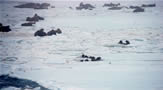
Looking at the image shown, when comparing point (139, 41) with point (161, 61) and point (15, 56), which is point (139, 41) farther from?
point (15, 56)

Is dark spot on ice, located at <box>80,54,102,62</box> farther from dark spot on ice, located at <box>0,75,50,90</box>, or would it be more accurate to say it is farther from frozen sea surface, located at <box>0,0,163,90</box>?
dark spot on ice, located at <box>0,75,50,90</box>

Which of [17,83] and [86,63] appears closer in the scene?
[17,83]

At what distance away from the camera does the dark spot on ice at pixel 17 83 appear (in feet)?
22.9

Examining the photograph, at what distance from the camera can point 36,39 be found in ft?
47.1

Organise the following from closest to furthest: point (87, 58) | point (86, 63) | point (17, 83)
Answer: point (17, 83), point (86, 63), point (87, 58)

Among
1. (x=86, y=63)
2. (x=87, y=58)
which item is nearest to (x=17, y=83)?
(x=86, y=63)

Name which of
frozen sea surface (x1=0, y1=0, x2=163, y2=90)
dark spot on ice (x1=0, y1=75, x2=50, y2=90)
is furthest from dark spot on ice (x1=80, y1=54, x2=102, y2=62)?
dark spot on ice (x1=0, y1=75, x2=50, y2=90)

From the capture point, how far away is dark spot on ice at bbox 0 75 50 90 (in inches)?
274

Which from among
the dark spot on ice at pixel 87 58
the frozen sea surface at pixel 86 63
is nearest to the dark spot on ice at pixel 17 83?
the frozen sea surface at pixel 86 63

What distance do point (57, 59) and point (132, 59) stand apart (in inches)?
102

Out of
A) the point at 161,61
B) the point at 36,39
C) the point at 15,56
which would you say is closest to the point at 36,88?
the point at 15,56

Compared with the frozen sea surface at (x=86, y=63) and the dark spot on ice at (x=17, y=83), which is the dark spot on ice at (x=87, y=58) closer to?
the frozen sea surface at (x=86, y=63)

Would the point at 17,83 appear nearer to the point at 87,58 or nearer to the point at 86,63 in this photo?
the point at 86,63

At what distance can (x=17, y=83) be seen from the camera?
7.18 meters
